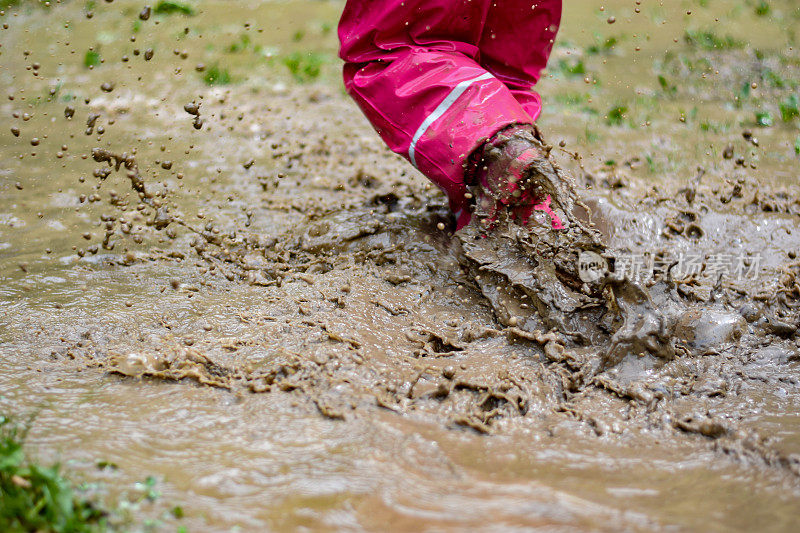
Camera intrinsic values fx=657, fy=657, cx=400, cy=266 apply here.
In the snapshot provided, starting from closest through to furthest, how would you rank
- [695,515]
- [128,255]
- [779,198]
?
[695,515], [128,255], [779,198]

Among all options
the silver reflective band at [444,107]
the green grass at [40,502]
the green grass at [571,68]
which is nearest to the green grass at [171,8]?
the green grass at [571,68]

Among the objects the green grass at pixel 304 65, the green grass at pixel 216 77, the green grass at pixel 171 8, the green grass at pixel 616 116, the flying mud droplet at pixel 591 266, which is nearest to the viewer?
the flying mud droplet at pixel 591 266

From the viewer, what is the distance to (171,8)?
661 cm

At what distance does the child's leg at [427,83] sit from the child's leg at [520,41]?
0.59 feet

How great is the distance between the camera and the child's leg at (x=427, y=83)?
2.70 m

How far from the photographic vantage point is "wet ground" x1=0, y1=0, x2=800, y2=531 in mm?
1675

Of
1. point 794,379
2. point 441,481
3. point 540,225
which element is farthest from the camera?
point 540,225

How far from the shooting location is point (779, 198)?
11.6ft

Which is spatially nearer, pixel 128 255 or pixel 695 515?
pixel 695 515

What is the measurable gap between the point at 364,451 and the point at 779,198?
2.91 meters

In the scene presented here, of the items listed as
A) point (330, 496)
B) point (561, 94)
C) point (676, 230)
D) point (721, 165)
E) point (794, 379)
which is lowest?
point (330, 496)

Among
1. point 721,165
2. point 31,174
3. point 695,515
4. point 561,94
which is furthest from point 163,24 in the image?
point 695,515

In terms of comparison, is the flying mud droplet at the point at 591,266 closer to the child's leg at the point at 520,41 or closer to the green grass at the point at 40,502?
the child's leg at the point at 520,41

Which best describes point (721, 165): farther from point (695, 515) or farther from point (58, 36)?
point (58, 36)
